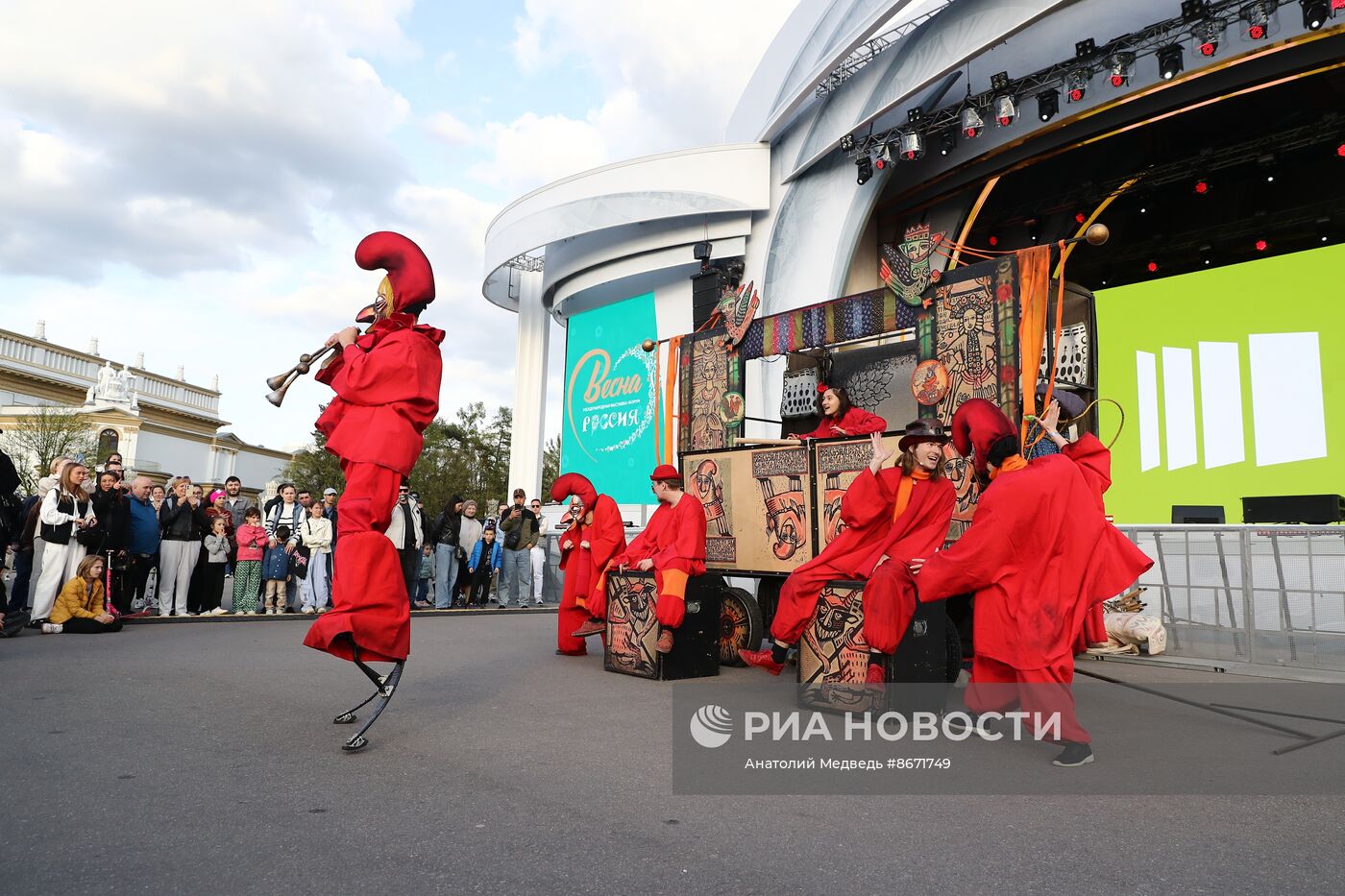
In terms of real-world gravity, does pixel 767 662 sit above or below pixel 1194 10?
below

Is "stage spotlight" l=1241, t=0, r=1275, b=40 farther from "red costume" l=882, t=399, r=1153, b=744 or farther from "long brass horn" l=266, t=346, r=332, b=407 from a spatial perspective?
"long brass horn" l=266, t=346, r=332, b=407

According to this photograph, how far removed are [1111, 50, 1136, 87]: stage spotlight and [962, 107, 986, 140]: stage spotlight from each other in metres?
1.70

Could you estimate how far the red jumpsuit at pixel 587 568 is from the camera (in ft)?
23.8

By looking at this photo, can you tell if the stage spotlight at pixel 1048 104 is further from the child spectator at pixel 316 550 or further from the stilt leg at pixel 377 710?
the stilt leg at pixel 377 710

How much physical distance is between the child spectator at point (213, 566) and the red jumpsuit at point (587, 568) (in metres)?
4.40

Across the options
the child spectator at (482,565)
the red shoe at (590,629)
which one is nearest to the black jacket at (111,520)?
the child spectator at (482,565)

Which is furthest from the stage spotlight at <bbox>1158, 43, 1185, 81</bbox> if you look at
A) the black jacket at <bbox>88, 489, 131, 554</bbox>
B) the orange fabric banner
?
the black jacket at <bbox>88, 489, 131, 554</bbox>

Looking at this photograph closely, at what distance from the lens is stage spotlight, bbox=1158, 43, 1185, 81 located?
9.50 meters

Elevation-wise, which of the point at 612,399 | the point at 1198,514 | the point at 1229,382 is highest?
the point at 612,399

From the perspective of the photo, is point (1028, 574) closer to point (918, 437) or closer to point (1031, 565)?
point (1031, 565)

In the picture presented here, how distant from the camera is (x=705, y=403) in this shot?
25.8ft

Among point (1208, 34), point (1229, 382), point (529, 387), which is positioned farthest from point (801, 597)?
point (529, 387)

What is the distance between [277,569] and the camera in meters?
9.91

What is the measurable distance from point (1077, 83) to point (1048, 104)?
16.2 inches
